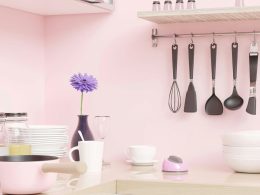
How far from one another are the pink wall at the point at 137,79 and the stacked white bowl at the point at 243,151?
0.90 ft

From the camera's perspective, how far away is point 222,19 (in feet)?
8.30

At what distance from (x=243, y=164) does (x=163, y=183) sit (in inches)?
14.8

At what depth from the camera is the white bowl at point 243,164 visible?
89.0 inches

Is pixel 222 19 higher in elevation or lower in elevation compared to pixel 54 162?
higher

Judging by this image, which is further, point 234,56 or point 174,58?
point 174,58

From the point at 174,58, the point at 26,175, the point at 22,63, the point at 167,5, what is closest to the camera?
the point at 26,175

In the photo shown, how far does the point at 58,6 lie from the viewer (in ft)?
8.77

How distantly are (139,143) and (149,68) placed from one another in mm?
329

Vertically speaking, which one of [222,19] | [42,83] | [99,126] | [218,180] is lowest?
[218,180]

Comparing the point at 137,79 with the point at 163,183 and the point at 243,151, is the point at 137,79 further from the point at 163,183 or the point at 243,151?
the point at 163,183

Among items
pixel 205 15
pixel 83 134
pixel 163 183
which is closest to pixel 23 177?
pixel 163 183

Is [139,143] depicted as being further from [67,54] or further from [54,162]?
[54,162]

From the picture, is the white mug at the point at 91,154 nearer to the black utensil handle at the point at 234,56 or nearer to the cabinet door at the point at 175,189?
the cabinet door at the point at 175,189

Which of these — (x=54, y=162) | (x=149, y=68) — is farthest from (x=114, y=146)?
(x=54, y=162)
